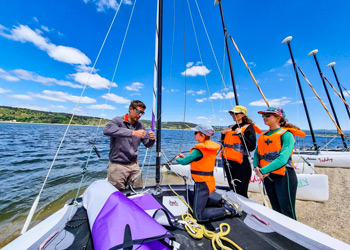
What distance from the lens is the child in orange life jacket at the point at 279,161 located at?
2189 millimetres

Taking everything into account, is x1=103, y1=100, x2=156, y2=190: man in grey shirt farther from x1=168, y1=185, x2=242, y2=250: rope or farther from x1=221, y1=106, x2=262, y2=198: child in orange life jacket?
x1=221, y1=106, x2=262, y2=198: child in orange life jacket

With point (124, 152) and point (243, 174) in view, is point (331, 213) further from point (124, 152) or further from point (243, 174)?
point (124, 152)

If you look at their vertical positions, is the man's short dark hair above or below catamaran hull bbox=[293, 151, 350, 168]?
above

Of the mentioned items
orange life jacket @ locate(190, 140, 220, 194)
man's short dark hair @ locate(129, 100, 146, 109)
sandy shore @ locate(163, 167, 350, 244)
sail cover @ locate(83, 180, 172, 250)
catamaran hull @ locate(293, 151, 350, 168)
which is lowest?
sandy shore @ locate(163, 167, 350, 244)

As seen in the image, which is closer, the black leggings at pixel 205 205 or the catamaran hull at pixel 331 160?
the black leggings at pixel 205 205

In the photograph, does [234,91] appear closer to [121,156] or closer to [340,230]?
[340,230]

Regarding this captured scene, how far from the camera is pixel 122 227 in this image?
1.25 m

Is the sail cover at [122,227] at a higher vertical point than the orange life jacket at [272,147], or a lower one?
lower

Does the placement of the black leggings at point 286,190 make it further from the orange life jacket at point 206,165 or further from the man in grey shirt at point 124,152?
the man in grey shirt at point 124,152

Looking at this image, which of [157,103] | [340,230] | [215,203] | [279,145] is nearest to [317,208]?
[340,230]

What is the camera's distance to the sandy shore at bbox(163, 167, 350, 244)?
3.16 meters

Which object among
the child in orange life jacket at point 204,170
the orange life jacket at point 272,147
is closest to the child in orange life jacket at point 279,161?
the orange life jacket at point 272,147

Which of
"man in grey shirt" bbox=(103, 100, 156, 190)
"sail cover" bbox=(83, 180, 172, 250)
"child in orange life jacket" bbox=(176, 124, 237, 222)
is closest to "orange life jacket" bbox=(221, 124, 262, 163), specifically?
"child in orange life jacket" bbox=(176, 124, 237, 222)

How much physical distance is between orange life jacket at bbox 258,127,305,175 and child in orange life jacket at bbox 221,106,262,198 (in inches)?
10.4
